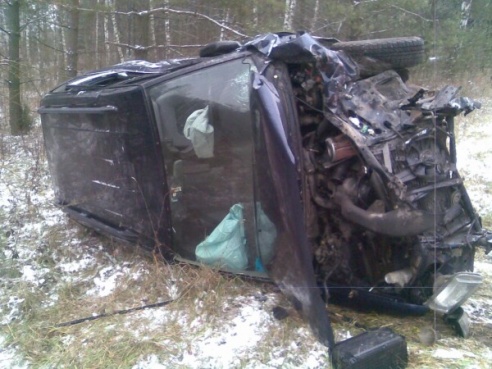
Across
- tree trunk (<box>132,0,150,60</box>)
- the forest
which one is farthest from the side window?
tree trunk (<box>132,0,150,60</box>)

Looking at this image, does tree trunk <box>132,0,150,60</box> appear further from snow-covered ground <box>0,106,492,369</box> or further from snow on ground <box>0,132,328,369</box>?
snow-covered ground <box>0,106,492,369</box>

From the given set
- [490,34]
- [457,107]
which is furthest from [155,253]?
[490,34]

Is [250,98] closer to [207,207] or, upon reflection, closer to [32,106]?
[207,207]

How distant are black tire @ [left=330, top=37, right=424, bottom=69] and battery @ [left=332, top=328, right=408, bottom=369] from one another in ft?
6.54

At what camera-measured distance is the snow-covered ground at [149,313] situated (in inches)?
117

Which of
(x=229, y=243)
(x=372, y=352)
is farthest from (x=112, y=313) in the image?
(x=372, y=352)

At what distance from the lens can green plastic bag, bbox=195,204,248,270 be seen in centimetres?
342

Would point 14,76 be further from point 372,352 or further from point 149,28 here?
point 372,352

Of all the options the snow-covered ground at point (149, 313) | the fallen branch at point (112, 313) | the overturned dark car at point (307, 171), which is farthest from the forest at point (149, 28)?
the fallen branch at point (112, 313)

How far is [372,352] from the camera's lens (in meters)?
2.74

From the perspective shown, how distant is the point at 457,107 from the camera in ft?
10.5

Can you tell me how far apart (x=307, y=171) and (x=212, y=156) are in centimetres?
65

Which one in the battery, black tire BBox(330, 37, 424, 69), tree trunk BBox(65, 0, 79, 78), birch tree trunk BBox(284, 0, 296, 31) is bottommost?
the battery

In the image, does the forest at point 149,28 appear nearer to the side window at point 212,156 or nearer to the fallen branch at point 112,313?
the side window at point 212,156
